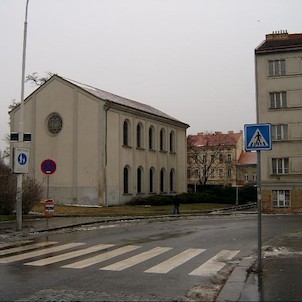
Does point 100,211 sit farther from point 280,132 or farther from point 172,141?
point 172,141

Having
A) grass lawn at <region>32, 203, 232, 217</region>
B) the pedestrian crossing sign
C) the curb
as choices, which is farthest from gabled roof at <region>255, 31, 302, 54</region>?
the curb

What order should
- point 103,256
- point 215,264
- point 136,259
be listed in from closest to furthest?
point 215,264 → point 136,259 → point 103,256

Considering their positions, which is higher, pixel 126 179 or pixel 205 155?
pixel 205 155

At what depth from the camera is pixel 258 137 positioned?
9594 millimetres

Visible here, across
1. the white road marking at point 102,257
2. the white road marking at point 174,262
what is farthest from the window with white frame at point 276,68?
the white road marking at point 102,257

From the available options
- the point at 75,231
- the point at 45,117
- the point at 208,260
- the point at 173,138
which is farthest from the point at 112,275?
the point at 173,138

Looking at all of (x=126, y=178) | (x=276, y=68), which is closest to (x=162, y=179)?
(x=126, y=178)

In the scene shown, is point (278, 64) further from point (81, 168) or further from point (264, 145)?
point (264, 145)

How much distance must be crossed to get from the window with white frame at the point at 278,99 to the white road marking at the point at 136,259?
3067 cm

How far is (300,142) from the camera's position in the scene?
39906 mm

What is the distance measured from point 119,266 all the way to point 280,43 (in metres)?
35.7

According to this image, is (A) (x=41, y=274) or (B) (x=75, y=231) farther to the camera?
(B) (x=75, y=231)

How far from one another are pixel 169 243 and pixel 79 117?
30.2 meters

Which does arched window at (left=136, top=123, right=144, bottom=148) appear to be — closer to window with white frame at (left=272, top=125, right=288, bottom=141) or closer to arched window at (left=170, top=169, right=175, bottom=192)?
arched window at (left=170, top=169, right=175, bottom=192)
